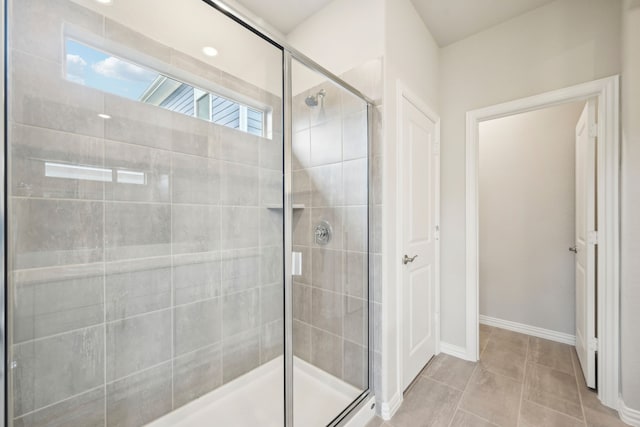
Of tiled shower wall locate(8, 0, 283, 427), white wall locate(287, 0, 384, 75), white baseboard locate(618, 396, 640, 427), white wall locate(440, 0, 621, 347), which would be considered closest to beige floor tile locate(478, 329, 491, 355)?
white wall locate(440, 0, 621, 347)

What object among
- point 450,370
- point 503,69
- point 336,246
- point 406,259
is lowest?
point 450,370

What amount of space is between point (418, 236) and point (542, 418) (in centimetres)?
128

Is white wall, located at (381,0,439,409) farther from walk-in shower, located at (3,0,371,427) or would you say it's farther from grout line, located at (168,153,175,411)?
grout line, located at (168,153,175,411)

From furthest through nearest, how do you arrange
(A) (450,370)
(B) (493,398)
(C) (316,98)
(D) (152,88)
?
(A) (450,370) → (B) (493,398) → (C) (316,98) → (D) (152,88)

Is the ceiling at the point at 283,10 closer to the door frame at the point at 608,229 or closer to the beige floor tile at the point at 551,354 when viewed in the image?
the door frame at the point at 608,229

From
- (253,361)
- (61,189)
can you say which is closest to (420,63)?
(61,189)

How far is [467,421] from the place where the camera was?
161 cm

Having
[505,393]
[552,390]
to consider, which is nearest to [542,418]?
[505,393]

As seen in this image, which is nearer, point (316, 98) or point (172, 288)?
point (172, 288)

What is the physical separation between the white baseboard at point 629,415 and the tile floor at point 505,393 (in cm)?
4

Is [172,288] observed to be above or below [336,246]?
below

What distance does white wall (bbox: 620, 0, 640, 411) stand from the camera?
60.6 inches

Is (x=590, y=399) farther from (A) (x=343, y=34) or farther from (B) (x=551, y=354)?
(A) (x=343, y=34)

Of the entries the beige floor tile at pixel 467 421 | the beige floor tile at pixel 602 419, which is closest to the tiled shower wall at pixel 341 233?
the beige floor tile at pixel 467 421
